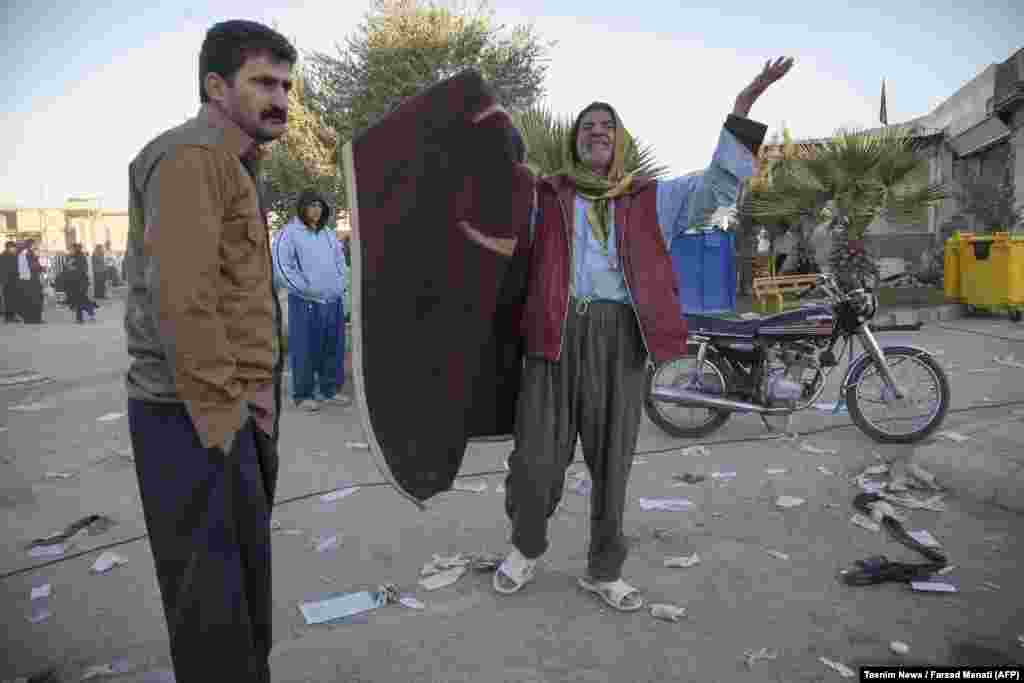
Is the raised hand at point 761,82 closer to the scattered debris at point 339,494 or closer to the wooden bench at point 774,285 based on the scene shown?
the scattered debris at point 339,494

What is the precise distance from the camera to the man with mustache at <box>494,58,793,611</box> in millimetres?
2801

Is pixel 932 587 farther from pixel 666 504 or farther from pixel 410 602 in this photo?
pixel 410 602

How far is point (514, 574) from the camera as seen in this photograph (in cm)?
300

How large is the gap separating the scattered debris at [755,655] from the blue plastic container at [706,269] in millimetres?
10900

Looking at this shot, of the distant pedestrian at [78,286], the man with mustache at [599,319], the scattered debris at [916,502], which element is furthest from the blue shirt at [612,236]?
the distant pedestrian at [78,286]

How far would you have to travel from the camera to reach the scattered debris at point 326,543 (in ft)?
11.7

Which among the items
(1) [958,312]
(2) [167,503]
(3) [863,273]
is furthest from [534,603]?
(1) [958,312]

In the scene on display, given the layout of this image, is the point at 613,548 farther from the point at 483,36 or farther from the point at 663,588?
the point at 483,36

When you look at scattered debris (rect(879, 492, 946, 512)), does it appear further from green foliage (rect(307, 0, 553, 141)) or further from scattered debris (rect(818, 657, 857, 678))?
green foliage (rect(307, 0, 553, 141))

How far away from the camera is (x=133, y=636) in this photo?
2.76 meters

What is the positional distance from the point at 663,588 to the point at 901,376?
3.21 metres

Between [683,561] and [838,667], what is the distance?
92 centimetres

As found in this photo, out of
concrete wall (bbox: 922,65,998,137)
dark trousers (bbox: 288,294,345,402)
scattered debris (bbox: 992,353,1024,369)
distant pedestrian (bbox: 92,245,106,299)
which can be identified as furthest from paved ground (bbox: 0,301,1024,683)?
distant pedestrian (bbox: 92,245,106,299)

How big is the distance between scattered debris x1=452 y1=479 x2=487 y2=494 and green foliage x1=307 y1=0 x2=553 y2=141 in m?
15.0
